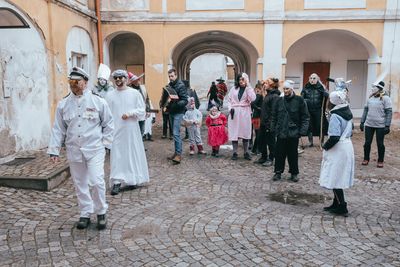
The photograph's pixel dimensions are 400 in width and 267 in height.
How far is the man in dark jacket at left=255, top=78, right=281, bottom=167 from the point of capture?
7543 mm

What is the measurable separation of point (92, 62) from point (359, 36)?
8.78 m

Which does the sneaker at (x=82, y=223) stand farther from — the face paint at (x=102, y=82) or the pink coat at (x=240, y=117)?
the pink coat at (x=240, y=117)

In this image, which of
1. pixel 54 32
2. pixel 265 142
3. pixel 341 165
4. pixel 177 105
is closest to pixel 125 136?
pixel 177 105

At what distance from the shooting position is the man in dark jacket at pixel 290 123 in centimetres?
650

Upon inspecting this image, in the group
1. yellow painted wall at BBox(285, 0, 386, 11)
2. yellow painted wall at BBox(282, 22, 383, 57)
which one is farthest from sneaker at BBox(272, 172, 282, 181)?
yellow painted wall at BBox(285, 0, 386, 11)

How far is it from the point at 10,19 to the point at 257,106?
529cm

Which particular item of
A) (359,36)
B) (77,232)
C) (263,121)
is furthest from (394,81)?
(77,232)

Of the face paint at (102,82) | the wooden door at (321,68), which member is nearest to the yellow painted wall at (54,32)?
the face paint at (102,82)

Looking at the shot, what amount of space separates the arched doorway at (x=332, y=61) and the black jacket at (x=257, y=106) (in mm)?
7702

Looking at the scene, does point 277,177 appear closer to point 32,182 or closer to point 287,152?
point 287,152

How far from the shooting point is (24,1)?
322 inches

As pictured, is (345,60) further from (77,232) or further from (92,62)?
(77,232)

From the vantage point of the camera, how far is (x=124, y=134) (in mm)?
5977

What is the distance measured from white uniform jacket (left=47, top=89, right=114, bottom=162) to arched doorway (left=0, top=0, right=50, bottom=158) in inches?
153
